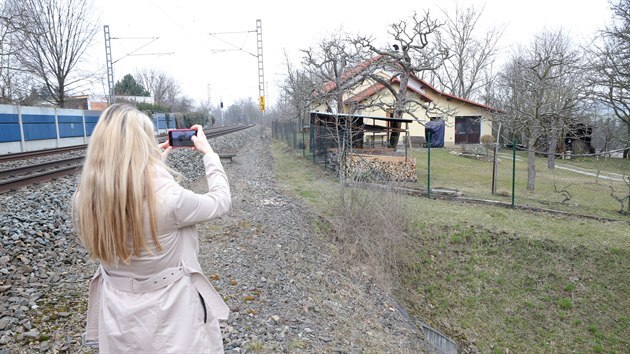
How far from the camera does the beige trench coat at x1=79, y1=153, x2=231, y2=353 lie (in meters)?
1.85

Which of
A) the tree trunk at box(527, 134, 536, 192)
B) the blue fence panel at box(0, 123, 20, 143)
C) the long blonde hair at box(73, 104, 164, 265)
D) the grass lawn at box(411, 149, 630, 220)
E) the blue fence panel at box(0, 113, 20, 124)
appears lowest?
the grass lawn at box(411, 149, 630, 220)

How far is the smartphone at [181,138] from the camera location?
2.41 m

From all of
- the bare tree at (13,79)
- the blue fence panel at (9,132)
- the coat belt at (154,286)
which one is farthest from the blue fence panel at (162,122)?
the coat belt at (154,286)

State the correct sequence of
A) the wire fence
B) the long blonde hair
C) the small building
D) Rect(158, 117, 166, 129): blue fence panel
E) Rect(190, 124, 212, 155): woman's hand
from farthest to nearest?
1. Rect(158, 117, 166, 129): blue fence panel
2. the small building
3. the wire fence
4. Rect(190, 124, 212, 155): woman's hand
5. the long blonde hair

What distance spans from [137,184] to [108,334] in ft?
2.31

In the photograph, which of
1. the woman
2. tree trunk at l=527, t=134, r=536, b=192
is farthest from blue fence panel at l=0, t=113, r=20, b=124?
tree trunk at l=527, t=134, r=536, b=192

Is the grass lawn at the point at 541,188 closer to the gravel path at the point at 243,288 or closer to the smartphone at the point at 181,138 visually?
the gravel path at the point at 243,288

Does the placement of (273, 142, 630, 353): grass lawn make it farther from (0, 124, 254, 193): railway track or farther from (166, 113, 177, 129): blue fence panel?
(166, 113, 177, 129): blue fence panel

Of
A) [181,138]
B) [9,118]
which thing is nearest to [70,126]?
[9,118]

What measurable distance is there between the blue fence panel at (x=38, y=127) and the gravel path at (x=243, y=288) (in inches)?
519

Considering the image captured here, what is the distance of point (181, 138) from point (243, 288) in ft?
11.2

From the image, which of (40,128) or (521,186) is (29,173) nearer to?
(40,128)

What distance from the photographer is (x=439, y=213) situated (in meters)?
10.6

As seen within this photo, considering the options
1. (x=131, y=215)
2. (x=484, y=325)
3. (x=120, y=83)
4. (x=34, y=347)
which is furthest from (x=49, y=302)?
(x=120, y=83)
